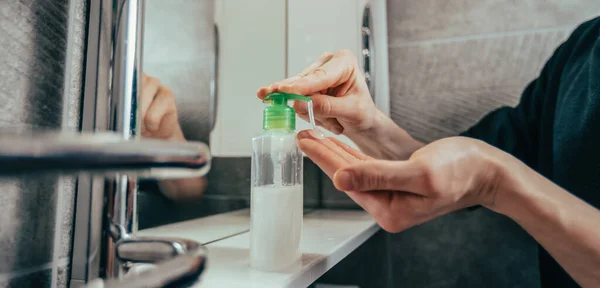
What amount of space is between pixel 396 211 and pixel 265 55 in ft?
1.92

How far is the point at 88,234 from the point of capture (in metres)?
0.32

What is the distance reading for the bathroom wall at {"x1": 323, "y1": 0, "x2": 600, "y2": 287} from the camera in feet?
2.86

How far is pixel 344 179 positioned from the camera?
1.06 ft

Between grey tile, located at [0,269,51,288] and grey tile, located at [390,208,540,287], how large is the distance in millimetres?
803

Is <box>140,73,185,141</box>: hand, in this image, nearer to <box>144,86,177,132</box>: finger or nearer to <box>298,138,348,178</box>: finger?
<box>144,86,177,132</box>: finger

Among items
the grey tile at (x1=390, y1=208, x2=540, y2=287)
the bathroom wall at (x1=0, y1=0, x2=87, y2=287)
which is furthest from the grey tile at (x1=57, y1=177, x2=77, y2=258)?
the grey tile at (x1=390, y1=208, x2=540, y2=287)

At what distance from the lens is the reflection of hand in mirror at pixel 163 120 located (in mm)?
454

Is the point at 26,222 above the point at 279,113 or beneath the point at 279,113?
beneath

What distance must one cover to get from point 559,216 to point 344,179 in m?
0.29

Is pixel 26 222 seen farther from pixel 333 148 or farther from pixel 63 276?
pixel 333 148

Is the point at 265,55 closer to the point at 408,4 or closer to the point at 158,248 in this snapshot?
the point at 408,4

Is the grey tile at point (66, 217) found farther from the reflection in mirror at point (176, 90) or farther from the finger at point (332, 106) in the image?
the finger at point (332, 106)

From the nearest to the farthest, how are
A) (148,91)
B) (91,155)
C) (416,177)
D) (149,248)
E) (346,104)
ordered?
(91,155), (149,248), (416,177), (148,91), (346,104)

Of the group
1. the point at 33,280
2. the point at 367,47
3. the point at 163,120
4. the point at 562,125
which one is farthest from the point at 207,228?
the point at 562,125
